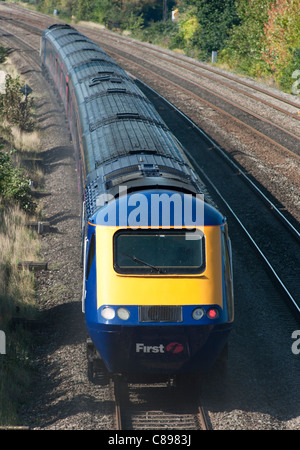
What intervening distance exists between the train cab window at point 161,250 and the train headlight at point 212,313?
57cm

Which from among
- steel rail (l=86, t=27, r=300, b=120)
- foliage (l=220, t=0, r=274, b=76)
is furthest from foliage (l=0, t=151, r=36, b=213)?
foliage (l=220, t=0, r=274, b=76)

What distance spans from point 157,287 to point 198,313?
70 centimetres

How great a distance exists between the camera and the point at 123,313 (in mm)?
8117

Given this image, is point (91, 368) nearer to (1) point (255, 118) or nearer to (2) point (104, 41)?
(1) point (255, 118)

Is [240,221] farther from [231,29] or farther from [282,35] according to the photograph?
[231,29]

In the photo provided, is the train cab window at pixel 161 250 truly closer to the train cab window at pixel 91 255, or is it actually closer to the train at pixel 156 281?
the train at pixel 156 281

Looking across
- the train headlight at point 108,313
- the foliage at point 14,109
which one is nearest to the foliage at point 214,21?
the foliage at point 14,109

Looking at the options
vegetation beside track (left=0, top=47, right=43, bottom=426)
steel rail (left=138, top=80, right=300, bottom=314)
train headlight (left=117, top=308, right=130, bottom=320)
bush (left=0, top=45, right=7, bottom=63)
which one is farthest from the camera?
bush (left=0, top=45, right=7, bottom=63)

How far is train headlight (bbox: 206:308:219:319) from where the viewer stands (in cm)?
823

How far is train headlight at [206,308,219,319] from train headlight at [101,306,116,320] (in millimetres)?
1347

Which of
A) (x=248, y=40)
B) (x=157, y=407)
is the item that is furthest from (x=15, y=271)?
(x=248, y=40)

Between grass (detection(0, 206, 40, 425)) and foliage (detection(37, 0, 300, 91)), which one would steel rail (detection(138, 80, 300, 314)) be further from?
foliage (detection(37, 0, 300, 91))

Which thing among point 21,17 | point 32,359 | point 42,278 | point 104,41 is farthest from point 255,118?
point 21,17
